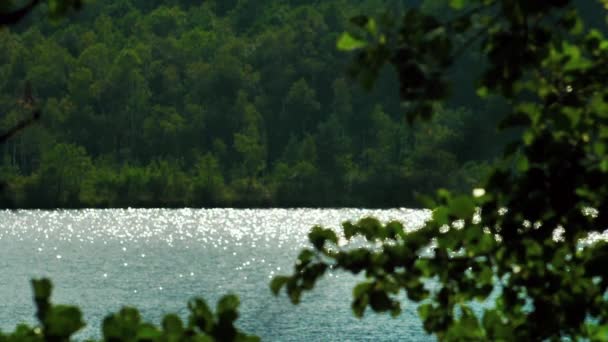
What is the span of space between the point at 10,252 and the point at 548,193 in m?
80.6

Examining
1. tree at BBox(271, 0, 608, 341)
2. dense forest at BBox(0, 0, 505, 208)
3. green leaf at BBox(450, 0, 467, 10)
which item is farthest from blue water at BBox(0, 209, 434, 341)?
green leaf at BBox(450, 0, 467, 10)

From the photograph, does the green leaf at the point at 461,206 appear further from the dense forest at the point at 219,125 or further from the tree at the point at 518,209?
the dense forest at the point at 219,125

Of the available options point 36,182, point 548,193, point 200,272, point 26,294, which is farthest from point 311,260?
point 36,182

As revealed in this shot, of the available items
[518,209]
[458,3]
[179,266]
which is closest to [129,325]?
[458,3]

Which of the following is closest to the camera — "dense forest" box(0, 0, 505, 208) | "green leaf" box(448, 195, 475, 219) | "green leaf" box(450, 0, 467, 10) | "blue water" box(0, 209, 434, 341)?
"green leaf" box(450, 0, 467, 10)

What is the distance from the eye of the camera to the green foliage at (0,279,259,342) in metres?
3.60

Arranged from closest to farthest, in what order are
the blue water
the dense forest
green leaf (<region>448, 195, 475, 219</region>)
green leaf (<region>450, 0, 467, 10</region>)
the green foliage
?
the green foliage
green leaf (<region>450, 0, 467, 10</region>)
green leaf (<region>448, 195, 475, 219</region>)
the blue water
the dense forest

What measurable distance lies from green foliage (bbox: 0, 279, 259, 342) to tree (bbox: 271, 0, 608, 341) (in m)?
0.89

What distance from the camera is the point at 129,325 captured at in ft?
12.0

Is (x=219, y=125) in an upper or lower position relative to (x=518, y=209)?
upper

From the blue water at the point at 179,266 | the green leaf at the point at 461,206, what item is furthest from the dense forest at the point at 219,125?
the green leaf at the point at 461,206

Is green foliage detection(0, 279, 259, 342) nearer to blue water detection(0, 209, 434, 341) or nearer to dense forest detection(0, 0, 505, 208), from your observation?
blue water detection(0, 209, 434, 341)

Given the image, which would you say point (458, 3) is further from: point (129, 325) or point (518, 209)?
point (129, 325)

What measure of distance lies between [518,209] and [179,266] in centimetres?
7082
